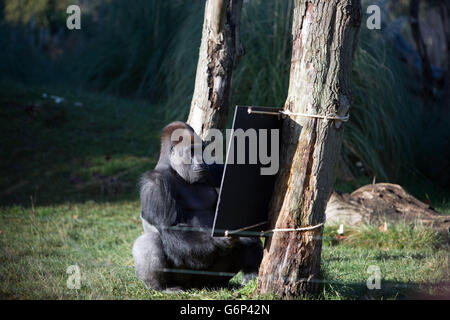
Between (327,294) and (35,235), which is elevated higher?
(327,294)

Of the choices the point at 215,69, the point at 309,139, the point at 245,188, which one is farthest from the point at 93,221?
the point at 309,139

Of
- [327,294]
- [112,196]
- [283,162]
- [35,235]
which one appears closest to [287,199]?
[283,162]

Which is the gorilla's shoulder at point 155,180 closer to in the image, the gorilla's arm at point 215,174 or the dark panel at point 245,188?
the gorilla's arm at point 215,174

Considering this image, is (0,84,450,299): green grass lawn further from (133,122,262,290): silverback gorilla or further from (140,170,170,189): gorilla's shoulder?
(140,170,170,189): gorilla's shoulder

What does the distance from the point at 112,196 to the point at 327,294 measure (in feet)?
13.8

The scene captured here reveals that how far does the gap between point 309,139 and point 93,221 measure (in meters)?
3.50

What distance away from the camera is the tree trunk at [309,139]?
2.85 meters

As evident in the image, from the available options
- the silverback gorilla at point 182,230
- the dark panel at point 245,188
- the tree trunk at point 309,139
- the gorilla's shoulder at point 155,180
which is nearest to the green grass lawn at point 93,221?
the silverback gorilla at point 182,230

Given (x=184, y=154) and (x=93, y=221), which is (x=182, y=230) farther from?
(x=93, y=221)

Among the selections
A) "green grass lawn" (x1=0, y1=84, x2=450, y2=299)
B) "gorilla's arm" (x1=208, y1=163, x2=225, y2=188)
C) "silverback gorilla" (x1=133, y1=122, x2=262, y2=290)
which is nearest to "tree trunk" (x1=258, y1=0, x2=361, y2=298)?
"green grass lawn" (x1=0, y1=84, x2=450, y2=299)

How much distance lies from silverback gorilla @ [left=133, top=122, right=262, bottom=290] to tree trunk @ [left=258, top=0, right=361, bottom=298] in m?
0.44

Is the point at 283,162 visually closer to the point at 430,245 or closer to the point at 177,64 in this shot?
the point at 430,245

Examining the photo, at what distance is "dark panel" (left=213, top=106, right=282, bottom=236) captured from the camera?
2822 mm
